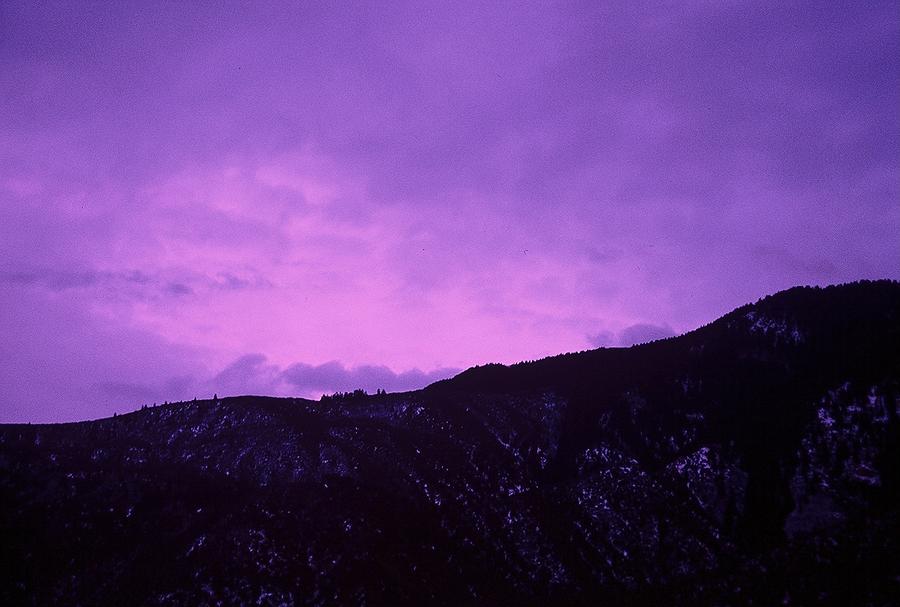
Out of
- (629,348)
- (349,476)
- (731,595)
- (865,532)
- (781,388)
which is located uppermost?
(629,348)

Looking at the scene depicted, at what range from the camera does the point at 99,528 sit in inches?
4609

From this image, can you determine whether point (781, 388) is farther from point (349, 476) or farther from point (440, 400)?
point (349, 476)

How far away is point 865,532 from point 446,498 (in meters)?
67.0

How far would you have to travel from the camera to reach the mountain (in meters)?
99.1

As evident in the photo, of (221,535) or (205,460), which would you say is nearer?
(221,535)

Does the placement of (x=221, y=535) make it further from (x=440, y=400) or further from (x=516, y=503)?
(x=440, y=400)

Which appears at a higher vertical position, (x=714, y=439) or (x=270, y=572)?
(x=714, y=439)

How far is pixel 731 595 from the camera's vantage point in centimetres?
8075

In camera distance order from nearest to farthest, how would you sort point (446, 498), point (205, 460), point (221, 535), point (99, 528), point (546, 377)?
point (221, 535)
point (99, 528)
point (446, 498)
point (205, 460)
point (546, 377)

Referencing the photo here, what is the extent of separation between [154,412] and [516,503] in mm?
92389

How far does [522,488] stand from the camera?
130 m

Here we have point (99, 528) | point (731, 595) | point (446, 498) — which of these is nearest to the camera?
point (731, 595)

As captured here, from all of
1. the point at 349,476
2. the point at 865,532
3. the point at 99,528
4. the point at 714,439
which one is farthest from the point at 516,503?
the point at 99,528

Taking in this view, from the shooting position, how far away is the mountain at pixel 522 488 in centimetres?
9912
